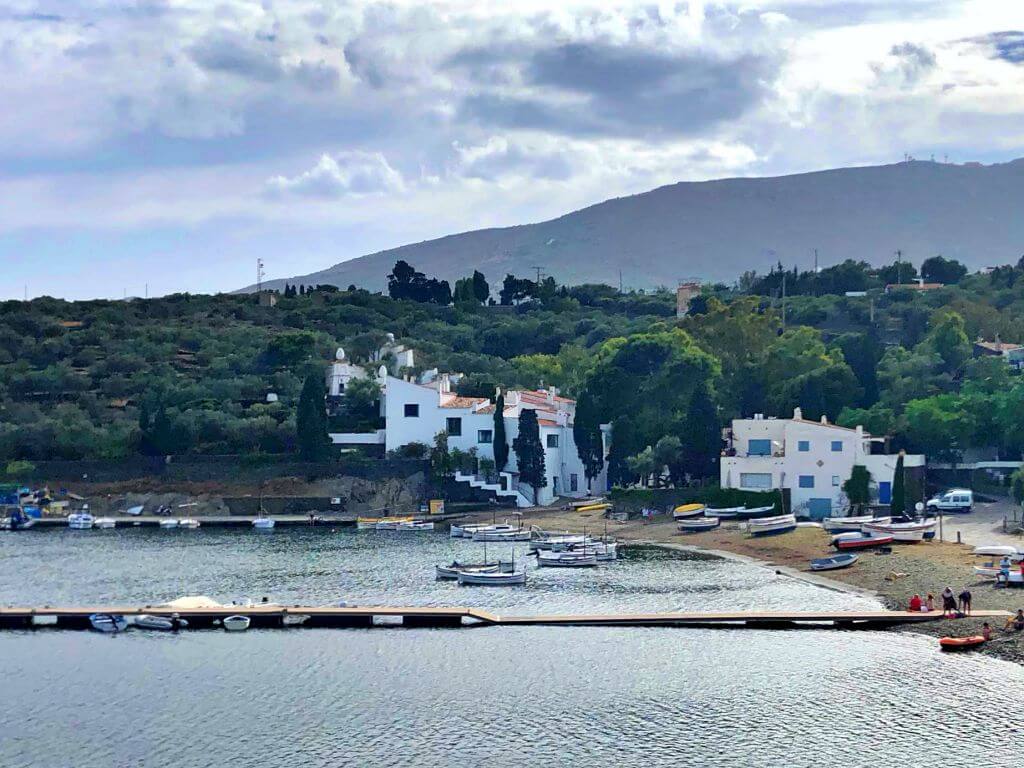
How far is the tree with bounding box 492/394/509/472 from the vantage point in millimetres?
96375

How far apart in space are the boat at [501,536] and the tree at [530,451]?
12499 mm

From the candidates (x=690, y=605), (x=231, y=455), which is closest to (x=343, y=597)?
(x=690, y=605)

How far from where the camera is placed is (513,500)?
315ft

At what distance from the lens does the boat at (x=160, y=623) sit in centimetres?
5634

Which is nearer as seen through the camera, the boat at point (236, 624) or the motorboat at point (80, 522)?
the boat at point (236, 624)

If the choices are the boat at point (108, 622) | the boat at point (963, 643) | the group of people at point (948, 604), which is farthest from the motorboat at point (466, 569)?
the boat at point (963, 643)

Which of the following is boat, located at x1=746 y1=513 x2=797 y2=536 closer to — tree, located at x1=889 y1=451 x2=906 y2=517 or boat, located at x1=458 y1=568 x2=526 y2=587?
tree, located at x1=889 y1=451 x2=906 y2=517

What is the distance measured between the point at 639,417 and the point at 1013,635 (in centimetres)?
4761

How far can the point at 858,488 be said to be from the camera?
269ft

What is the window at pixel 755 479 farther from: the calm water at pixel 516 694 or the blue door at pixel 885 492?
the calm water at pixel 516 694

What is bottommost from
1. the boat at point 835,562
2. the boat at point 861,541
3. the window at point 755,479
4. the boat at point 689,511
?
the boat at point 835,562

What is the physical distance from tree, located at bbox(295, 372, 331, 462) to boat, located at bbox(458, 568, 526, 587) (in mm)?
35283

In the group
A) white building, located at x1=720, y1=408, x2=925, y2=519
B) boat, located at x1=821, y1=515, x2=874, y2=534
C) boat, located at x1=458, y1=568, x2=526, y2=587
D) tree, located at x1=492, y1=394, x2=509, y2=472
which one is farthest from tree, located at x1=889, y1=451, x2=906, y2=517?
tree, located at x1=492, y1=394, x2=509, y2=472

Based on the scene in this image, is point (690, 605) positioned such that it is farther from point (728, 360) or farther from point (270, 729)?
point (728, 360)
